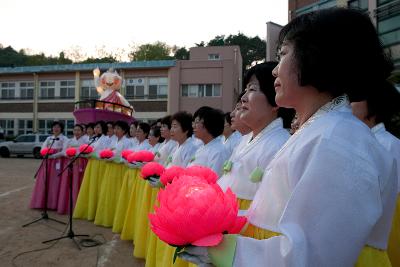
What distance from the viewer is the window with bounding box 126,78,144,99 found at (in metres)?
24.9

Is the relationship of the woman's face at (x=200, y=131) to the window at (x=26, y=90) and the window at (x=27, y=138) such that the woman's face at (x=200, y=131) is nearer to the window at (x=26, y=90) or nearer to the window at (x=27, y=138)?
the window at (x=27, y=138)

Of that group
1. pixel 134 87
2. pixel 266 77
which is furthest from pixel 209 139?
pixel 134 87

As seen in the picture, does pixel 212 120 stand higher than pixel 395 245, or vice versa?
pixel 212 120

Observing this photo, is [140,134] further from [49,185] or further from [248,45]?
[248,45]

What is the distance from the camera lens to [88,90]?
25.8 meters

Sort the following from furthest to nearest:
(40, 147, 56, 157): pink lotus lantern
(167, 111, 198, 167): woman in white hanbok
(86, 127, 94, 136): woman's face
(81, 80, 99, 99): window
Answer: (81, 80, 99, 99): window → (86, 127, 94, 136): woman's face → (40, 147, 56, 157): pink lotus lantern → (167, 111, 198, 167): woman in white hanbok

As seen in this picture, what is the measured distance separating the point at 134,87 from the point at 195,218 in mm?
24833

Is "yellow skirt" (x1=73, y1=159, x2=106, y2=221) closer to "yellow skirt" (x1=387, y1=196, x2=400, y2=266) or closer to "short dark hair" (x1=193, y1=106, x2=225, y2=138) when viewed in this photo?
"short dark hair" (x1=193, y1=106, x2=225, y2=138)

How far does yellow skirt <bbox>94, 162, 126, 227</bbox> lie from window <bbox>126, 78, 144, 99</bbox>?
19161mm

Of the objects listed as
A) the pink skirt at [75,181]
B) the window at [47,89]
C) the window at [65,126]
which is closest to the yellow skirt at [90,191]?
the pink skirt at [75,181]

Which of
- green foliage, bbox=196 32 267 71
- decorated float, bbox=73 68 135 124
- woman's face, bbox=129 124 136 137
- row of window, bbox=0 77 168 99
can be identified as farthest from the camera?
green foliage, bbox=196 32 267 71

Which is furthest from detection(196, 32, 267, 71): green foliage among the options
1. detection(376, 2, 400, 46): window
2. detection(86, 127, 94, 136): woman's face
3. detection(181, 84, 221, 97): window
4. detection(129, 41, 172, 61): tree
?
detection(86, 127, 94, 136): woman's face

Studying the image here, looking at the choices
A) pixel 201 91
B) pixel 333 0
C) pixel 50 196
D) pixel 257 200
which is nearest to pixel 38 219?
pixel 50 196

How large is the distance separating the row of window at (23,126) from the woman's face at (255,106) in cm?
2539
